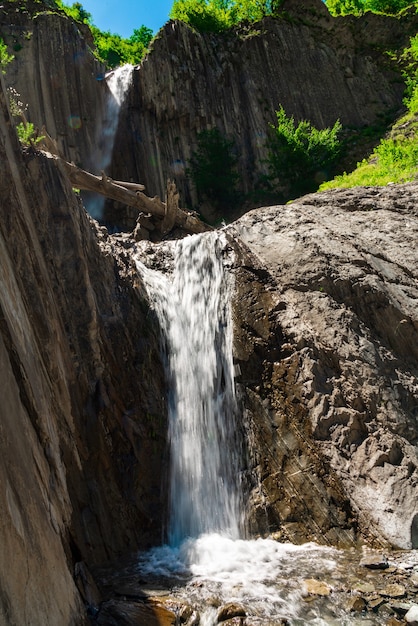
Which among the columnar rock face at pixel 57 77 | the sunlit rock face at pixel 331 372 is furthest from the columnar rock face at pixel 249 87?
the sunlit rock face at pixel 331 372

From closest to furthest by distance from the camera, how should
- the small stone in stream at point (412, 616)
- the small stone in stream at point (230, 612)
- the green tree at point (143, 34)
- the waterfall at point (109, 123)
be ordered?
the small stone in stream at point (412, 616), the small stone in stream at point (230, 612), the waterfall at point (109, 123), the green tree at point (143, 34)

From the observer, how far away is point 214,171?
2344 cm

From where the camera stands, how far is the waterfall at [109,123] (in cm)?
2206

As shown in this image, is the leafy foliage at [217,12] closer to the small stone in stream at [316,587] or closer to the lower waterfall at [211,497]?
the lower waterfall at [211,497]

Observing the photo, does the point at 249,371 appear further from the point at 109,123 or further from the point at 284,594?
the point at 109,123

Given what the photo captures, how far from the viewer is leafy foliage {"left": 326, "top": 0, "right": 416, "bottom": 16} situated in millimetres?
33031

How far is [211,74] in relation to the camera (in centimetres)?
2592

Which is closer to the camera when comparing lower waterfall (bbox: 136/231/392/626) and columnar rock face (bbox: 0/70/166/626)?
columnar rock face (bbox: 0/70/166/626)

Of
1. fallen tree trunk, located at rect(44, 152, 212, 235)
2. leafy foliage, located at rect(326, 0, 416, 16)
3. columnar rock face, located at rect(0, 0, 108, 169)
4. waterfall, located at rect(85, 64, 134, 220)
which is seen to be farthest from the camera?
leafy foliage, located at rect(326, 0, 416, 16)

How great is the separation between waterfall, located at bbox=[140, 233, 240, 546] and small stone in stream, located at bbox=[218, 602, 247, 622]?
247 cm

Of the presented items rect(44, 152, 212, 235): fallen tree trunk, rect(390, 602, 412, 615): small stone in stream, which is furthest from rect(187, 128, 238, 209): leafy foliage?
rect(390, 602, 412, 615): small stone in stream

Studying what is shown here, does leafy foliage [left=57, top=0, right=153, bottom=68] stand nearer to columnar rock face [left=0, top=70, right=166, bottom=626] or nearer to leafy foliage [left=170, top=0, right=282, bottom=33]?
leafy foliage [left=170, top=0, right=282, bottom=33]

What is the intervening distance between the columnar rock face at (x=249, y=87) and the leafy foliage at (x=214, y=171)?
569 millimetres

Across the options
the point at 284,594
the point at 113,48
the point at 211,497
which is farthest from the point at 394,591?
the point at 113,48
